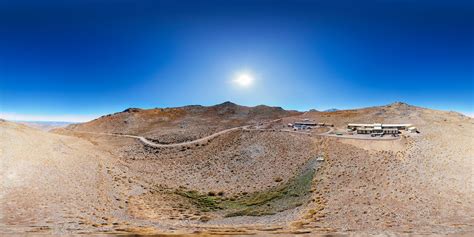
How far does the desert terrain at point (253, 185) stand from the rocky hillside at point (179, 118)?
152ft

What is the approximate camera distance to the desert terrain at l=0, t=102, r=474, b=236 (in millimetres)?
33250

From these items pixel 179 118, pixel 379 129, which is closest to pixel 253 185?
pixel 379 129

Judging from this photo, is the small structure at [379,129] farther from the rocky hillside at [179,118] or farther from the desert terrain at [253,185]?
the rocky hillside at [179,118]

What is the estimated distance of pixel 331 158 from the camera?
61000mm

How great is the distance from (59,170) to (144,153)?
41.3 metres

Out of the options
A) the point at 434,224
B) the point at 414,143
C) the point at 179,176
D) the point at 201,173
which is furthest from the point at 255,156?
the point at 434,224

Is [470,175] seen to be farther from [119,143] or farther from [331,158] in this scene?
[119,143]

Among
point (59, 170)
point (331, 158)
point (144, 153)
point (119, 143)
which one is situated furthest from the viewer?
point (119, 143)

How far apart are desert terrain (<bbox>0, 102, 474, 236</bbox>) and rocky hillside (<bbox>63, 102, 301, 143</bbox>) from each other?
46439 mm

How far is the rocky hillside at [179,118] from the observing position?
135 m

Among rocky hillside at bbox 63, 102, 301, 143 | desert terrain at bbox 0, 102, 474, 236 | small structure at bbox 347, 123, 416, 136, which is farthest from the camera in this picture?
rocky hillside at bbox 63, 102, 301, 143

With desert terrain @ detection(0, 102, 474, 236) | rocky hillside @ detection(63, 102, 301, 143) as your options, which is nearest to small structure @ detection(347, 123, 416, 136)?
desert terrain @ detection(0, 102, 474, 236)

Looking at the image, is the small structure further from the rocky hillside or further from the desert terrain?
the rocky hillside

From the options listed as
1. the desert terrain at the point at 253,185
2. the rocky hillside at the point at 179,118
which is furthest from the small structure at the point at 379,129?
the rocky hillside at the point at 179,118
